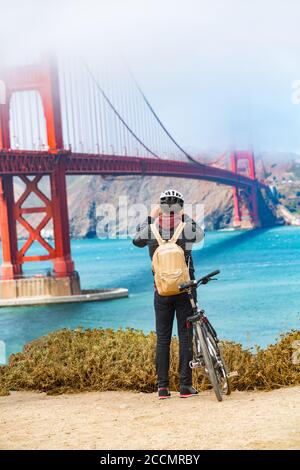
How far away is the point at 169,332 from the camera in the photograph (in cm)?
786

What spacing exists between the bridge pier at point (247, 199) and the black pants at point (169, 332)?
95.8 meters

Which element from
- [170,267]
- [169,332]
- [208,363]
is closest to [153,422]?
[208,363]

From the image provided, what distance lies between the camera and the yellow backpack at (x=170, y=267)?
7.60 m

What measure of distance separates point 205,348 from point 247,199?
111002 mm

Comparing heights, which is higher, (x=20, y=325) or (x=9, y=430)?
(x=9, y=430)

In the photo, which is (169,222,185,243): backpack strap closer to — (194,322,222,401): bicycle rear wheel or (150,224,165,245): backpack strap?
(150,224,165,245): backpack strap

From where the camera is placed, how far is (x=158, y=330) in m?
7.84

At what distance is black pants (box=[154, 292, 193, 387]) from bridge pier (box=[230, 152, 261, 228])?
95751 millimetres

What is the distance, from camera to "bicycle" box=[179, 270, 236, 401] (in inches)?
303

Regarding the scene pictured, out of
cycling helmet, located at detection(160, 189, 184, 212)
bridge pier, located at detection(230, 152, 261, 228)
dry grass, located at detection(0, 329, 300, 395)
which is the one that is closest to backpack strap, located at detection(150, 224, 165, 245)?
cycling helmet, located at detection(160, 189, 184, 212)

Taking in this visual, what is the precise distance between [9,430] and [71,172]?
5269 centimetres

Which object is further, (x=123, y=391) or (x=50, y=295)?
(x=50, y=295)
